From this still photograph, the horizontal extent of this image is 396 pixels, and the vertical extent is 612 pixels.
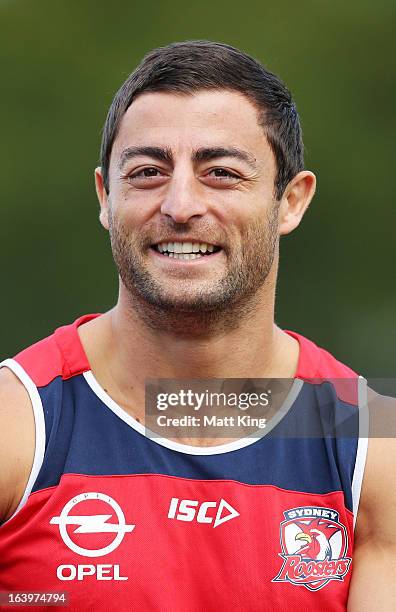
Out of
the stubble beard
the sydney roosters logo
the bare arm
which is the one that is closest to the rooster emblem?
the sydney roosters logo

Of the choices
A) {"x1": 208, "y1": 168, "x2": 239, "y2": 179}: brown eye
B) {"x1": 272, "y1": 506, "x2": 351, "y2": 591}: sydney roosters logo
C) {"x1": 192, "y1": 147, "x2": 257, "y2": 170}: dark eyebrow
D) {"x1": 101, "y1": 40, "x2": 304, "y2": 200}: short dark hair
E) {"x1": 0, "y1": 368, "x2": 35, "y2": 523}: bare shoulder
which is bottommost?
{"x1": 272, "y1": 506, "x2": 351, "y2": 591}: sydney roosters logo

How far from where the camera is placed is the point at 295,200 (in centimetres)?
374

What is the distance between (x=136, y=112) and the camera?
136 inches

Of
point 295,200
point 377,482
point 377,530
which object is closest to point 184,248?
point 295,200

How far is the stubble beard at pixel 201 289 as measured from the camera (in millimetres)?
3299

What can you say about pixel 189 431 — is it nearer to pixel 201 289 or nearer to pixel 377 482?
pixel 201 289

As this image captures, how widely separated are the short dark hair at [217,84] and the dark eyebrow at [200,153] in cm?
16

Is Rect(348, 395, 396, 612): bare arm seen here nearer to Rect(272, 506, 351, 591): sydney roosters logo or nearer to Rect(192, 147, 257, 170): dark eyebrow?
Rect(272, 506, 351, 591): sydney roosters logo

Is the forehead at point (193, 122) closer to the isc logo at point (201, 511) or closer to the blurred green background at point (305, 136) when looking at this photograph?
the isc logo at point (201, 511)

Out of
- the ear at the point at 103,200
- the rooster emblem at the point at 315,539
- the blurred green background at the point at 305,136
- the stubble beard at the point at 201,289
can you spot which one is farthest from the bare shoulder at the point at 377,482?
the blurred green background at the point at 305,136

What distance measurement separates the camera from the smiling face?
3.28 m

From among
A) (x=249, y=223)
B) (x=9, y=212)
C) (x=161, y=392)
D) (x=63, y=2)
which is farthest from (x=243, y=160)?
(x=63, y=2)

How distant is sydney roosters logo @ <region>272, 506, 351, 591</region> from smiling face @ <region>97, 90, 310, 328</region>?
0.70 metres

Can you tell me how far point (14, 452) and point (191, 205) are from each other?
2.99 feet
